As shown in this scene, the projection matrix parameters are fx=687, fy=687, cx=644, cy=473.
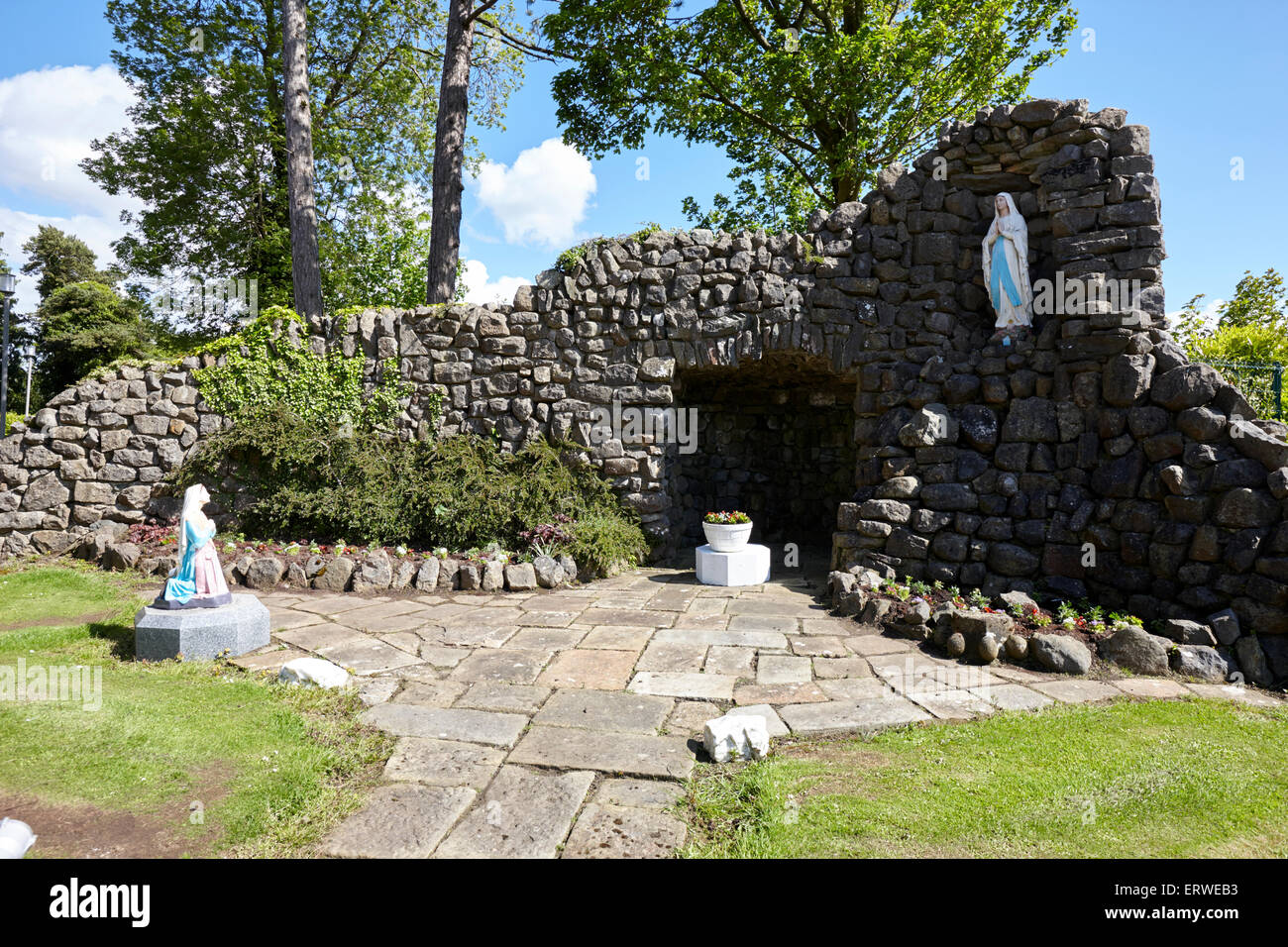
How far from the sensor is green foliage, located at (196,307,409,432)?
820 cm

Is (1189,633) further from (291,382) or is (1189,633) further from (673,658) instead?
(291,382)

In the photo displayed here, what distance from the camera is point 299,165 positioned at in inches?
395

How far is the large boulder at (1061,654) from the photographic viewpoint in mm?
4465

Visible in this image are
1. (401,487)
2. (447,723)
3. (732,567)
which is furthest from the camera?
(401,487)

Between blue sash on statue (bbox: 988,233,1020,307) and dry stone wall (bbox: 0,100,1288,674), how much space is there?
332mm

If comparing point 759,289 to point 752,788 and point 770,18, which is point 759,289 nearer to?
point 752,788

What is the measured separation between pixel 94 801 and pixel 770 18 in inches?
570

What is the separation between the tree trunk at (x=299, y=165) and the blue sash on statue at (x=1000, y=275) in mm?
8619

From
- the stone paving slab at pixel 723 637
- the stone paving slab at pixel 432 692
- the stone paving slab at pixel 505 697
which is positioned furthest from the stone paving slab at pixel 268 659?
the stone paving slab at pixel 723 637

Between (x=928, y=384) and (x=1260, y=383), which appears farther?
(x=1260, y=383)

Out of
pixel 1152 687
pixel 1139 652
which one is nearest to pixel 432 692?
pixel 1152 687

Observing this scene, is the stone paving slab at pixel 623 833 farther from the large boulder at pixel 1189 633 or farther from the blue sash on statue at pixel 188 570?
the large boulder at pixel 1189 633

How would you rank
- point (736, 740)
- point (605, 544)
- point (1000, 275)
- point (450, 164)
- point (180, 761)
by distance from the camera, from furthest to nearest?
point (450, 164)
point (605, 544)
point (1000, 275)
point (736, 740)
point (180, 761)

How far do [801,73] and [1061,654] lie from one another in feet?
33.7
